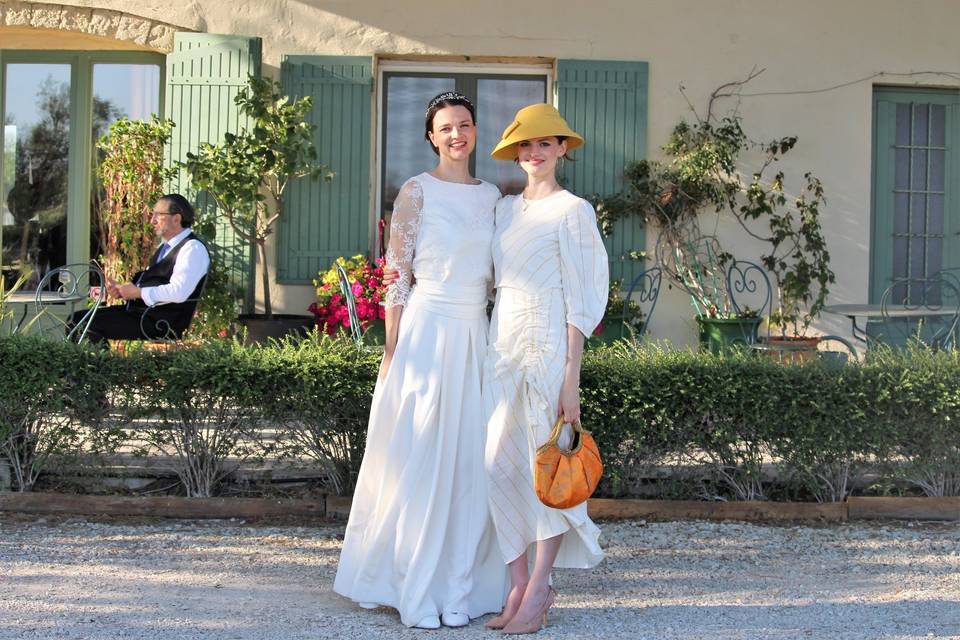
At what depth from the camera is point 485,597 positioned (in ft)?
12.2

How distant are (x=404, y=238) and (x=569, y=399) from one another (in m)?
0.76

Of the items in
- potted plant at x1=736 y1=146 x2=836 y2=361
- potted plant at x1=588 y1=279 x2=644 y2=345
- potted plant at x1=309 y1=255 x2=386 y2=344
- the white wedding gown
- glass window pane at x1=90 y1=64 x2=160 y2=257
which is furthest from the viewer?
glass window pane at x1=90 y1=64 x2=160 y2=257

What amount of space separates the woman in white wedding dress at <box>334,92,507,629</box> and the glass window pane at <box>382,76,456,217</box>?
Answer: 419 cm

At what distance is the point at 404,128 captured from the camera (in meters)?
7.93

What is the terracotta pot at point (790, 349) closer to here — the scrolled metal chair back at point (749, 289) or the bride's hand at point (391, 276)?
the scrolled metal chair back at point (749, 289)

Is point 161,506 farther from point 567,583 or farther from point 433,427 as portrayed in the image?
point 567,583

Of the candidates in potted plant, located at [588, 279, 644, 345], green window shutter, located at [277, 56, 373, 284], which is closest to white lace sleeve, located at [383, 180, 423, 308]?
potted plant, located at [588, 279, 644, 345]

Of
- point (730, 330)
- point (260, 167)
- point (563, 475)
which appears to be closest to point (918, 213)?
point (730, 330)

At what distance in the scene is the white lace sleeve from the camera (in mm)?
3688

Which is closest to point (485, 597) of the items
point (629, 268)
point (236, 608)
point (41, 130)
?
point (236, 608)

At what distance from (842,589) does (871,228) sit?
453cm

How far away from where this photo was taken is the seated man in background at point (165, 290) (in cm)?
582

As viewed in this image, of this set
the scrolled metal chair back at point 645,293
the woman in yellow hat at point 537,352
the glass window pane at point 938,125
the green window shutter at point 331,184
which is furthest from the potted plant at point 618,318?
the woman in yellow hat at point 537,352

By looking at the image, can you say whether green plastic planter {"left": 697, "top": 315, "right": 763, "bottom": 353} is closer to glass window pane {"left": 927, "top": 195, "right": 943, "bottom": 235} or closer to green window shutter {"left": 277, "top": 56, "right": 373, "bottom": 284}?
glass window pane {"left": 927, "top": 195, "right": 943, "bottom": 235}
